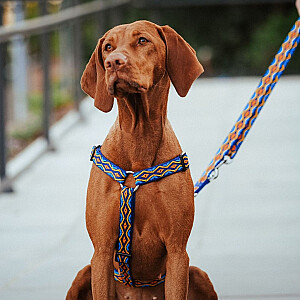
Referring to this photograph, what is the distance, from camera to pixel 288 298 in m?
4.24

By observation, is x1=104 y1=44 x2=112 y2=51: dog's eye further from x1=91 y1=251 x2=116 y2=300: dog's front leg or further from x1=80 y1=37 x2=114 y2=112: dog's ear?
x1=91 y1=251 x2=116 y2=300: dog's front leg

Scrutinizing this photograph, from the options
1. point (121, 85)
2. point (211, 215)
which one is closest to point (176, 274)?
point (121, 85)

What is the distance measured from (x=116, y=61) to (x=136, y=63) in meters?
0.09

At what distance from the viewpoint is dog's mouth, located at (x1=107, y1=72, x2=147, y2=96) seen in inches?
108

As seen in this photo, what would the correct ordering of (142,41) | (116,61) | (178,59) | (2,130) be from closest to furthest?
(116,61) → (142,41) → (178,59) → (2,130)

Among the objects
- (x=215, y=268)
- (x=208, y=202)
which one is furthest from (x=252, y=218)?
(x=215, y=268)

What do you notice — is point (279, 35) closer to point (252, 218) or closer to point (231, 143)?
point (252, 218)

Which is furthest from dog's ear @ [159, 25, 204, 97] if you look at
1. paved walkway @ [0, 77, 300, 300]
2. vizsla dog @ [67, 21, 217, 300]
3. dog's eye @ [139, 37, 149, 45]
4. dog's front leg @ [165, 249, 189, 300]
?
paved walkway @ [0, 77, 300, 300]

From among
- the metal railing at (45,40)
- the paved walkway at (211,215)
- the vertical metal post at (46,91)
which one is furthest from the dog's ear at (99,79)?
the vertical metal post at (46,91)

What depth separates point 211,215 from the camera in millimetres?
5922

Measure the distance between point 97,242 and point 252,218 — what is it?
2.86 meters

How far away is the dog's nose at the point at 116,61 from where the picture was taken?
2.71 m

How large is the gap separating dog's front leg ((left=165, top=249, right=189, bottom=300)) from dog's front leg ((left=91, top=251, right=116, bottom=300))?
0.23 meters

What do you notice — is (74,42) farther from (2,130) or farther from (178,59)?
(178,59)
